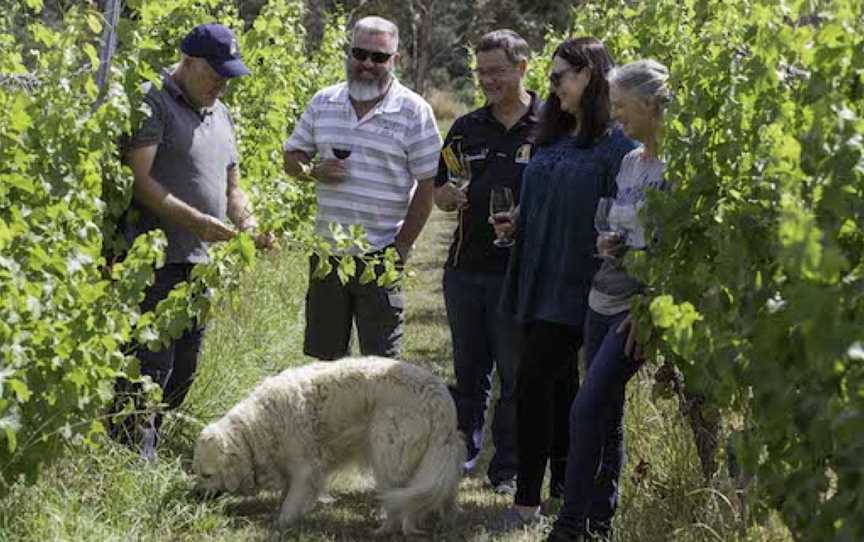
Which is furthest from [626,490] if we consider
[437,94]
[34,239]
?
[437,94]

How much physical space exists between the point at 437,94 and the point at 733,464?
3372 centimetres

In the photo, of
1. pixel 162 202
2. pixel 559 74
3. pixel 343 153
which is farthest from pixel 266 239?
pixel 559 74

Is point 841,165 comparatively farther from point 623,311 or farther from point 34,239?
point 34,239

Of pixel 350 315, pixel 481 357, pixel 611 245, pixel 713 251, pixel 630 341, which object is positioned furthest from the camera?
pixel 481 357

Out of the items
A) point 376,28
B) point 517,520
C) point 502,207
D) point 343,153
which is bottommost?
point 517,520

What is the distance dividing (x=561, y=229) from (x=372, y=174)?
3.91 feet

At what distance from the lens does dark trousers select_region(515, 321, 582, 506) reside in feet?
17.2

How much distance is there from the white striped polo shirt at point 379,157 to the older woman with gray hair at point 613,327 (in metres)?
1.40

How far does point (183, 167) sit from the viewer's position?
221 inches

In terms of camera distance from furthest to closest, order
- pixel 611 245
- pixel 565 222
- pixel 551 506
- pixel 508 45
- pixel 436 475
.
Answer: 1. pixel 508 45
2. pixel 551 506
3. pixel 436 475
4. pixel 565 222
5. pixel 611 245

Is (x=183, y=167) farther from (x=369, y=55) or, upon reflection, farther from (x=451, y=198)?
(x=451, y=198)

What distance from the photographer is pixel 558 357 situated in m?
5.27

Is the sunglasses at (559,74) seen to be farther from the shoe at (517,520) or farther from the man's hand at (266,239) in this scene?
the shoe at (517,520)

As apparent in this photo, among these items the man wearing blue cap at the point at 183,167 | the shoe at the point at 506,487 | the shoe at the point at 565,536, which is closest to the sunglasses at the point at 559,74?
the man wearing blue cap at the point at 183,167
